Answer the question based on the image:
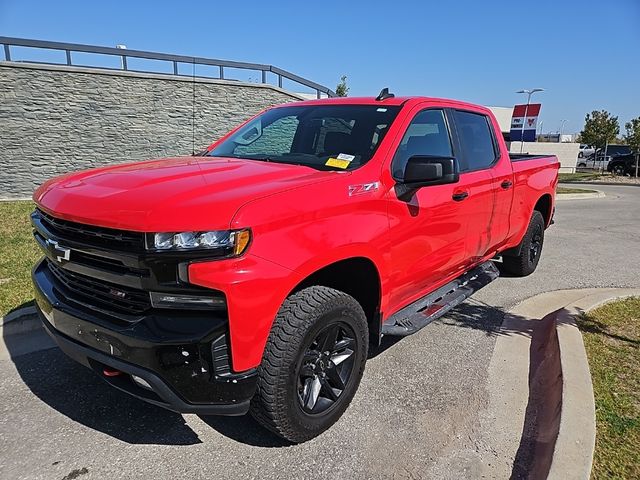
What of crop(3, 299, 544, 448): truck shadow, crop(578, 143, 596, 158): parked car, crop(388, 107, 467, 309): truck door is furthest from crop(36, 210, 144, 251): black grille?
crop(578, 143, 596, 158): parked car

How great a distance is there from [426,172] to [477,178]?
136 cm

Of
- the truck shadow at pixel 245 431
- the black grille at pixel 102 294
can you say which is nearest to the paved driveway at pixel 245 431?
the truck shadow at pixel 245 431

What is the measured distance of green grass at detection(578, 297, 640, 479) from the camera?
2.45 m

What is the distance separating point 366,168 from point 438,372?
171 centimetres

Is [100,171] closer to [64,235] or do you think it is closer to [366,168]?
[64,235]

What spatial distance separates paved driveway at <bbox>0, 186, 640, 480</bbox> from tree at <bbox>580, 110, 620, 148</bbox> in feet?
126

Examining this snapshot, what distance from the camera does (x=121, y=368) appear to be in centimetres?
221

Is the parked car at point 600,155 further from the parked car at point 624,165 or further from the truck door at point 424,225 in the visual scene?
the truck door at point 424,225

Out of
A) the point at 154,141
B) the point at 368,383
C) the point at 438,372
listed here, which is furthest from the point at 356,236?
the point at 154,141

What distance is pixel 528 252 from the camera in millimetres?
5848

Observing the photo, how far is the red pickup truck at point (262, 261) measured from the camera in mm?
2121

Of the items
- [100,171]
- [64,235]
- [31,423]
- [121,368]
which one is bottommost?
[31,423]

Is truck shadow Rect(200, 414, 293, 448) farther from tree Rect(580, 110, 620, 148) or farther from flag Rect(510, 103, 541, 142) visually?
tree Rect(580, 110, 620, 148)

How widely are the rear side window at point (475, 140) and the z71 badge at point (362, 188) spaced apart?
56.2 inches
